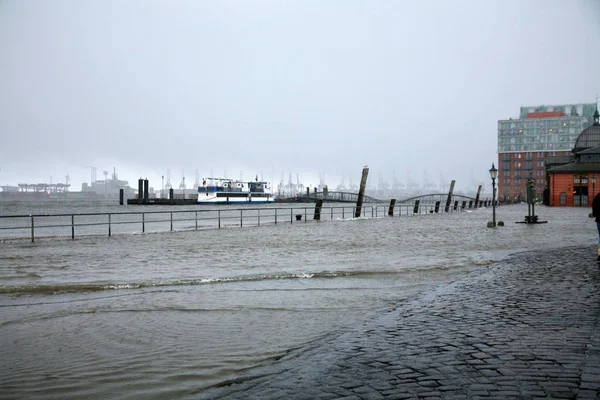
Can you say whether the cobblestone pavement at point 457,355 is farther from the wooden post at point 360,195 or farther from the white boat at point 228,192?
the white boat at point 228,192

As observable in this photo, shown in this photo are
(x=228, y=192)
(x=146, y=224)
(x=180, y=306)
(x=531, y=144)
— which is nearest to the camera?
(x=180, y=306)

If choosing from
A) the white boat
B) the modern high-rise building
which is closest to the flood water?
the white boat

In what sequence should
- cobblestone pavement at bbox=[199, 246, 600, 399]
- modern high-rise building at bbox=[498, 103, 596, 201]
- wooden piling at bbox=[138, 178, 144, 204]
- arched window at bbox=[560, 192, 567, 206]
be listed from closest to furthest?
cobblestone pavement at bbox=[199, 246, 600, 399]
arched window at bbox=[560, 192, 567, 206]
wooden piling at bbox=[138, 178, 144, 204]
modern high-rise building at bbox=[498, 103, 596, 201]

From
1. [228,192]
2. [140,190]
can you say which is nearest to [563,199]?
[228,192]

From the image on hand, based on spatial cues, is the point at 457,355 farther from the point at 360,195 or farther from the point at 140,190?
the point at 140,190

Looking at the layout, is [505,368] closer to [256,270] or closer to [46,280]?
[256,270]

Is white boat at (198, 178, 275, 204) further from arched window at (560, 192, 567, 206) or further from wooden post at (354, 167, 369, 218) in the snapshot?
wooden post at (354, 167, 369, 218)

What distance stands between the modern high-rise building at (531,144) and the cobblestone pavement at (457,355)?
161m

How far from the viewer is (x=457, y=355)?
181 inches

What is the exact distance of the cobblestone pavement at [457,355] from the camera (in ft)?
12.4

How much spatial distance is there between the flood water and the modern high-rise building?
511 feet

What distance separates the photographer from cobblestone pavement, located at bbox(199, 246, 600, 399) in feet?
12.4

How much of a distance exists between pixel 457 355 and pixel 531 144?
17210cm

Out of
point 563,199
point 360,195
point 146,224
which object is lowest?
point 146,224
